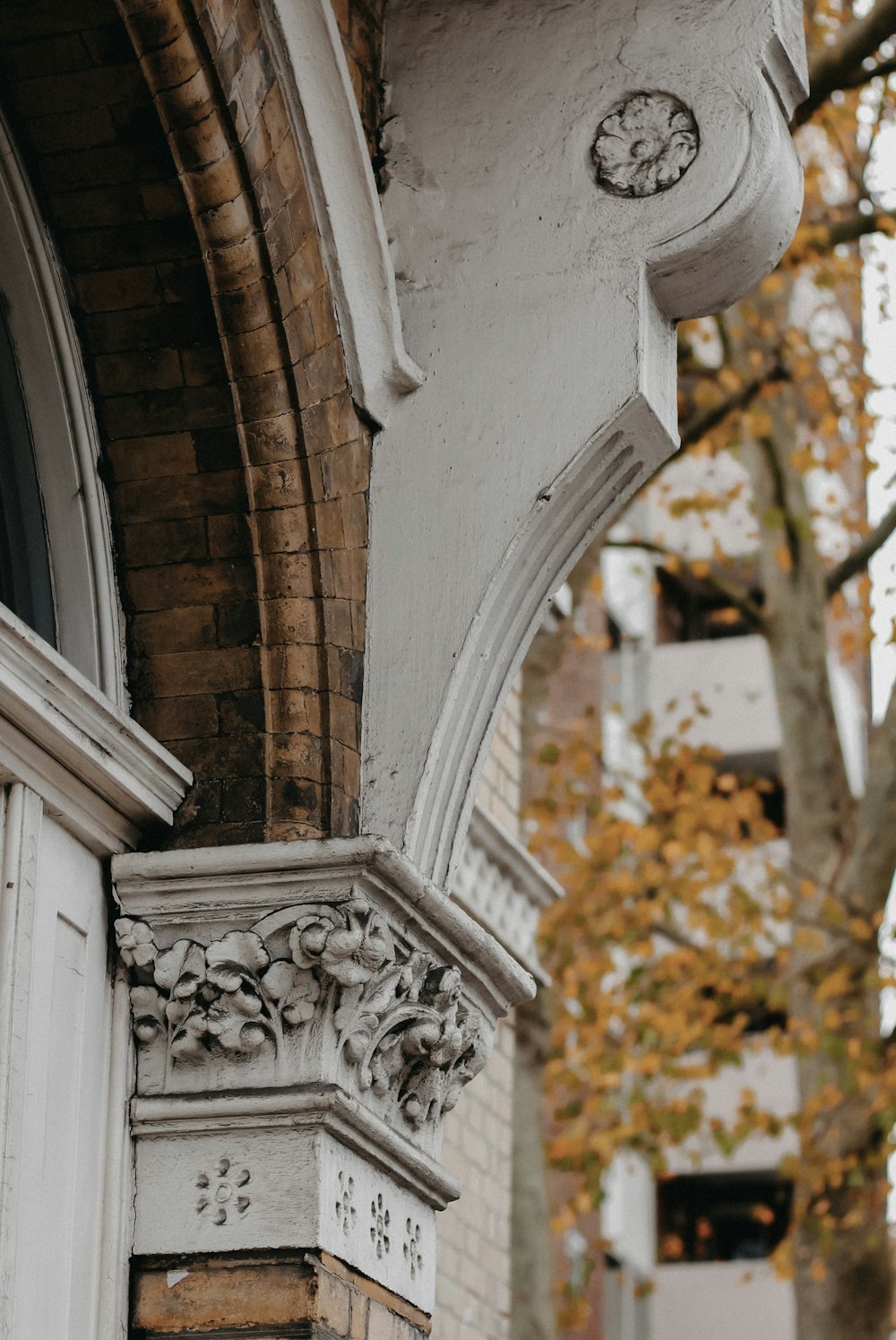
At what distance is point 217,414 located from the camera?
3.99m

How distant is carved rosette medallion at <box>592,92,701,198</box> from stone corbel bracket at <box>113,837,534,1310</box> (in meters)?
1.53

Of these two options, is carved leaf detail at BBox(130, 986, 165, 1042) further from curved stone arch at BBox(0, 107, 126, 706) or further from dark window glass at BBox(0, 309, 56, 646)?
dark window glass at BBox(0, 309, 56, 646)

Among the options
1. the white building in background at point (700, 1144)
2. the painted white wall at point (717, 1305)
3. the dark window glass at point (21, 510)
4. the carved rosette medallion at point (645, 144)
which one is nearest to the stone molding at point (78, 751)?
the dark window glass at point (21, 510)

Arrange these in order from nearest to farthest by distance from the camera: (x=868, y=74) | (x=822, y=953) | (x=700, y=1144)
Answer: (x=868, y=74), (x=822, y=953), (x=700, y=1144)

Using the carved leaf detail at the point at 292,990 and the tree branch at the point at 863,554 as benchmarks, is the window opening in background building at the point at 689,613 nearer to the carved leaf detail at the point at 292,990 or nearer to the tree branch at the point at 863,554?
the tree branch at the point at 863,554

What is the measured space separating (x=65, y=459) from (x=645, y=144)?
1368 mm

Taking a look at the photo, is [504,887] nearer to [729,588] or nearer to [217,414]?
[217,414]

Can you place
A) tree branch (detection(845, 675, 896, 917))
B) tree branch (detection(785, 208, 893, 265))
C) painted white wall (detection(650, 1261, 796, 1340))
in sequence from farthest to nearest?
painted white wall (detection(650, 1261, 796, 1340)) < tree branch (detection(785, 208, 893, 265)) < tree branch (detection(845, 675, 896, 917))

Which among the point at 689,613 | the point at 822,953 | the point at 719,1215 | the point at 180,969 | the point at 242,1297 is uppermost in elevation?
the point at 689,613

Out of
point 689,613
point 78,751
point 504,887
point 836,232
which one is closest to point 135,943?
point 78,751

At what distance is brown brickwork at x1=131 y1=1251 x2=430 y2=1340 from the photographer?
139 inches

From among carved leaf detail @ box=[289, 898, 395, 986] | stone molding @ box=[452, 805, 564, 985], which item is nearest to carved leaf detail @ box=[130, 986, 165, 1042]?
carved leaf detail @ box=[289, 898, 395, 986]

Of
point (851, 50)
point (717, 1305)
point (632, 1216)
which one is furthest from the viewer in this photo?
point (717, 1305)

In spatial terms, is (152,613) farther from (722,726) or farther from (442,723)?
(722,726)
